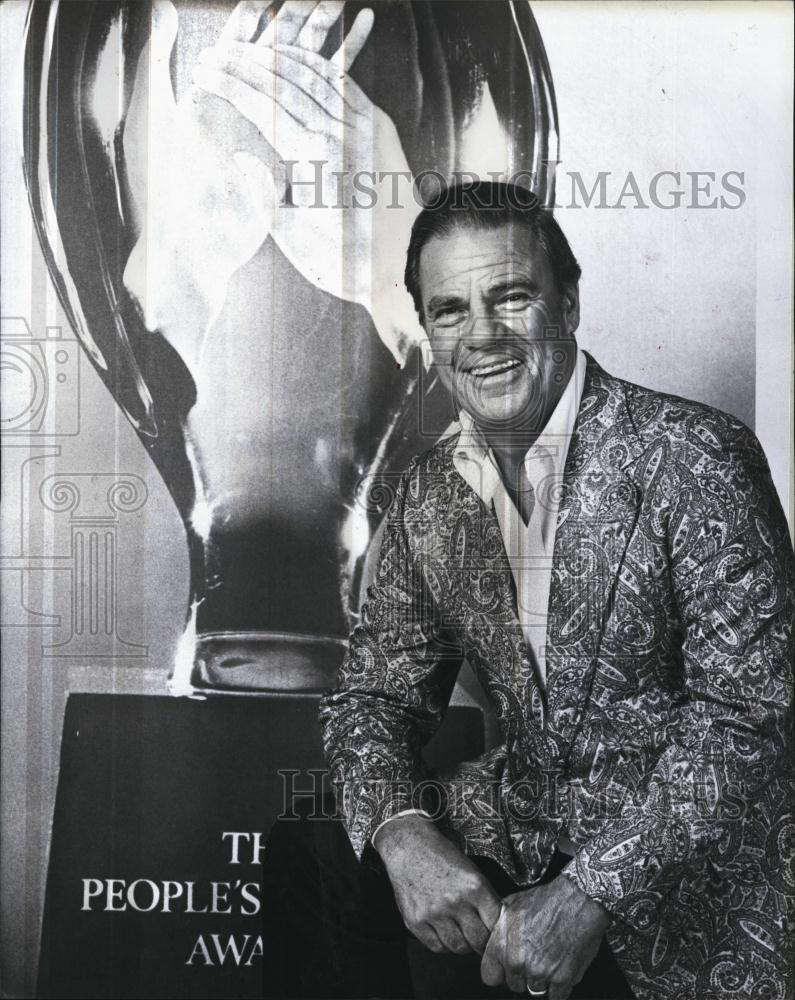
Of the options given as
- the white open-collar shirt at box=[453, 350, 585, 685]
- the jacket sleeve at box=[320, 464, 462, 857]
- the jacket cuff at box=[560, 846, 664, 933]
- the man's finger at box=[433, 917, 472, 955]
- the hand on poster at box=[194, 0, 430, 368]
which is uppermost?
the hand on poster at box=[194, 0, 430, 368]

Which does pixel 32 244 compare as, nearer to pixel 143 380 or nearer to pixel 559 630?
pixel 143 380

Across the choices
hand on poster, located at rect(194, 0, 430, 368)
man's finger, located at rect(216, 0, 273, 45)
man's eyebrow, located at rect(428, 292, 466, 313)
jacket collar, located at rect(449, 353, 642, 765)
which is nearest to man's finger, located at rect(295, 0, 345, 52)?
hand on poster, located at rect(194, 0, 430, 368)

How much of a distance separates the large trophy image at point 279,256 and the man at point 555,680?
0.11m

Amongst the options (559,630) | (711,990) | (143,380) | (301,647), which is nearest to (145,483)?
(143,380)

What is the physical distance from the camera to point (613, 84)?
2.73 m

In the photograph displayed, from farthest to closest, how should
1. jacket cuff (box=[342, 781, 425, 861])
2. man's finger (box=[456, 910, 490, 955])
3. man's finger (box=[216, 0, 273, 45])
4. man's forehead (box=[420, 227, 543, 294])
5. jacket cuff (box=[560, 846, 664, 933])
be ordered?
man's finger (box=[216, 0, 273, 45]) < man's forehead (box=[420, 227, 543, 294]) < jacket cuff (box=[342, 781, 425, 861]) < man's finger (box=[456, 910, 490, 955]) < jacket cuff (box=[560, 846, 664, 933])

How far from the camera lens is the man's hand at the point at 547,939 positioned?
2.40 m

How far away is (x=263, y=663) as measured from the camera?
109 inches

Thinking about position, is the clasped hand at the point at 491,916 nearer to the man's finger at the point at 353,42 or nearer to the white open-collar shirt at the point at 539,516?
the white open-collar shirt at the point at 539,516

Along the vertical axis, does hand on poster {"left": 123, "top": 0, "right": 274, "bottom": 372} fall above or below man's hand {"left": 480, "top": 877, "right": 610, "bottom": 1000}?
above

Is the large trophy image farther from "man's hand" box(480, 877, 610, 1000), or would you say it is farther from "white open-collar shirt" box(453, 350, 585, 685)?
"man's hand" box(480, 877, 610, 1000)

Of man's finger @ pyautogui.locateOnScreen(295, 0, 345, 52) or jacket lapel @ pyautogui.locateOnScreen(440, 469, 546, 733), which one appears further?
man's finger @ pyautogui.locateOnScreen(295, 0, 345, 52)

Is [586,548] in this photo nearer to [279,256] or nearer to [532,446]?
[532,446]

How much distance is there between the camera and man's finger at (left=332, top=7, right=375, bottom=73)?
9.06ft
